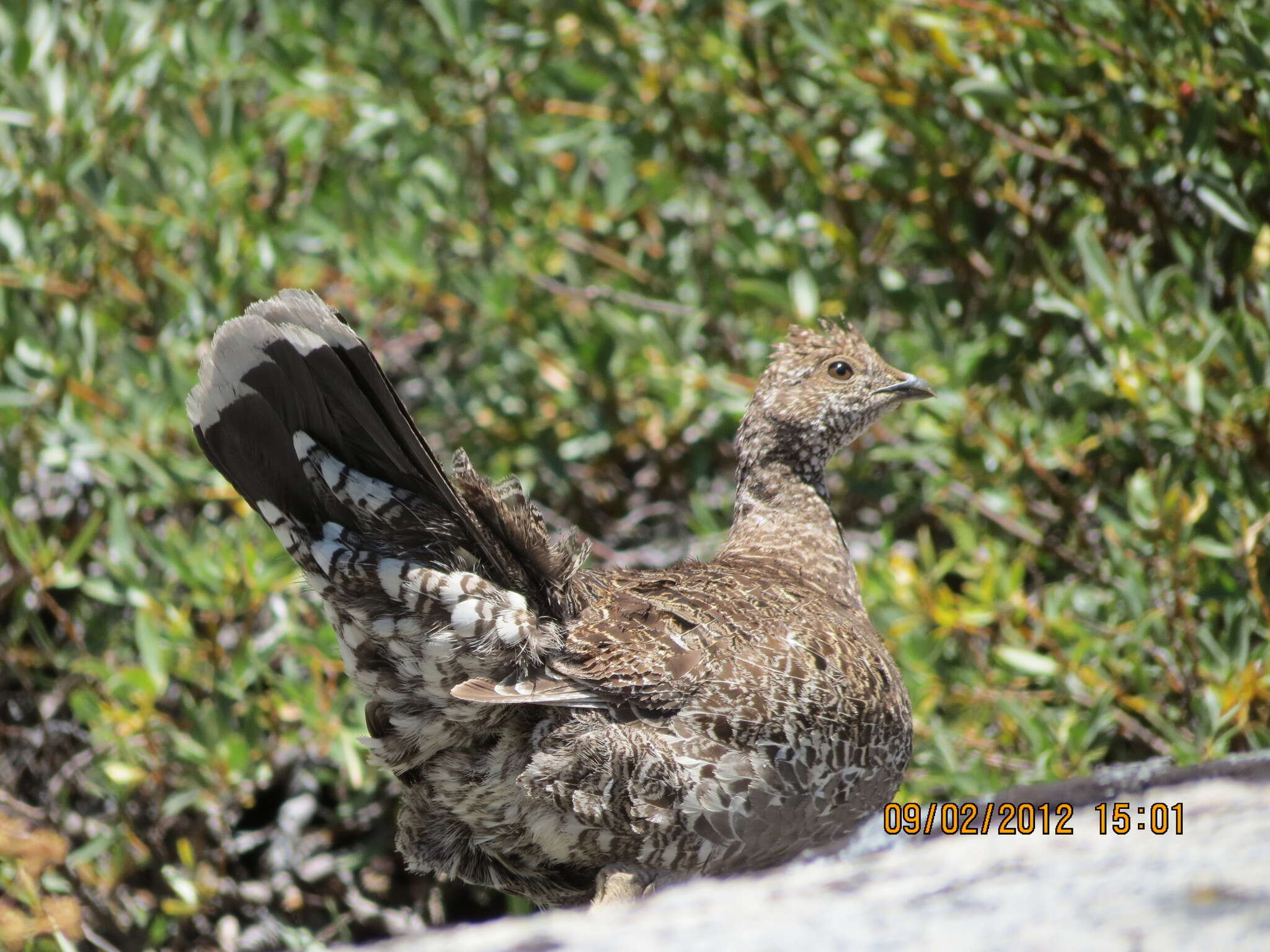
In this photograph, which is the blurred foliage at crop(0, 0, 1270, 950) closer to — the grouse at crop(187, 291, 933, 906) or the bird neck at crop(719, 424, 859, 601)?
the bird neck at crop(719, 424, 859, 601)

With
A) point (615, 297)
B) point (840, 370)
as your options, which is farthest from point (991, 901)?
point (615, 297)

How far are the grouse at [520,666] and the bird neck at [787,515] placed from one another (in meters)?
0.69

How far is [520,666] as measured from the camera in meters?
3.01

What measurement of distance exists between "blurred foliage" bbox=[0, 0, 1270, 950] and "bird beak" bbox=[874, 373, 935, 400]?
432mm

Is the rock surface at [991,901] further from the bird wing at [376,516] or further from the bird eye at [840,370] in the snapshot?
the bird eye at [840,370]

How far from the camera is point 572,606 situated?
3.19m

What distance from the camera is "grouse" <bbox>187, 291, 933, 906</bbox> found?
9.64ft

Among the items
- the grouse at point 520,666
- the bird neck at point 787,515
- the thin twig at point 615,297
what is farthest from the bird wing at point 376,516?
the thin twig at point 615,297

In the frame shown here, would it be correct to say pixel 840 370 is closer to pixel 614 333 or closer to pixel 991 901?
pixel 614 333

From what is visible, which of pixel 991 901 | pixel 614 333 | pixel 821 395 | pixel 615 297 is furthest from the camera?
pixel 615 297

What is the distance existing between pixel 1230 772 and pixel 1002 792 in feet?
1.89

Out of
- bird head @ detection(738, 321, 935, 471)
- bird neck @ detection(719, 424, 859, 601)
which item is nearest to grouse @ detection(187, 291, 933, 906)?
bird neck @ detection(719, 424, 859, 601)

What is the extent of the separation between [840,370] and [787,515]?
512 millimetres

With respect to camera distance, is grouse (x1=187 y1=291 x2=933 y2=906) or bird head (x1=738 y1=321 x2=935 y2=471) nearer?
grouse (x1=187 y1=291 x2=933 y2=906)
